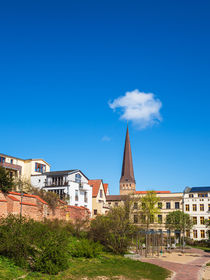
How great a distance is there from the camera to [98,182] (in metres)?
63.4

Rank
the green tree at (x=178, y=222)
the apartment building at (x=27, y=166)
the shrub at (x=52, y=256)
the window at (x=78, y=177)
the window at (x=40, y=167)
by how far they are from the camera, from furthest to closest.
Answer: the window at (x=40, y=167), the window at (x=78, y=177), the apartment building at (x=27, y=166), the green tree at (x=178, y=222), the shrub at (x=52, y=256)

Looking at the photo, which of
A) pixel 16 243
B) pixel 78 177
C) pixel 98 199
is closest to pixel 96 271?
pixel 16 243

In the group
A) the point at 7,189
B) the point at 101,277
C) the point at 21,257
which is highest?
the point at 7,189

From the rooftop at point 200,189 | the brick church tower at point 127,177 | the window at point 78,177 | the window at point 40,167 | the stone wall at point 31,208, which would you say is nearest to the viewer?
the stone wall at point 31,208

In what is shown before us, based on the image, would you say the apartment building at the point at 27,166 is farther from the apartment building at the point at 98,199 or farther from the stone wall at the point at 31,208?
the stone wall at the point at 31,208

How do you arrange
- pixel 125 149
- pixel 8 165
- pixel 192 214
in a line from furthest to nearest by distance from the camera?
pixel 125 149 → pixel 192 214 → pixel 8 165

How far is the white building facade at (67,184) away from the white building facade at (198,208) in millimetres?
20168

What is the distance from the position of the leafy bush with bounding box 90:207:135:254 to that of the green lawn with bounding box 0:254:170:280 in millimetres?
4970

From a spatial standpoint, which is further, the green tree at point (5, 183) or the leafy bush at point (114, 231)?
the leafy bush at point (114, 231)

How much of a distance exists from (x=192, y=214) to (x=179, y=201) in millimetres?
3481

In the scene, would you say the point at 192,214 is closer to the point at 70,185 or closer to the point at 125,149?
the point at 70,185

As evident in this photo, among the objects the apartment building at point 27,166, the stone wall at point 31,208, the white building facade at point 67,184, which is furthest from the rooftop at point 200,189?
the stone wall at point 31,208

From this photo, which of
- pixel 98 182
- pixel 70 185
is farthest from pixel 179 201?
pixel 70 185

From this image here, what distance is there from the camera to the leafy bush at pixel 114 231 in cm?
2719
